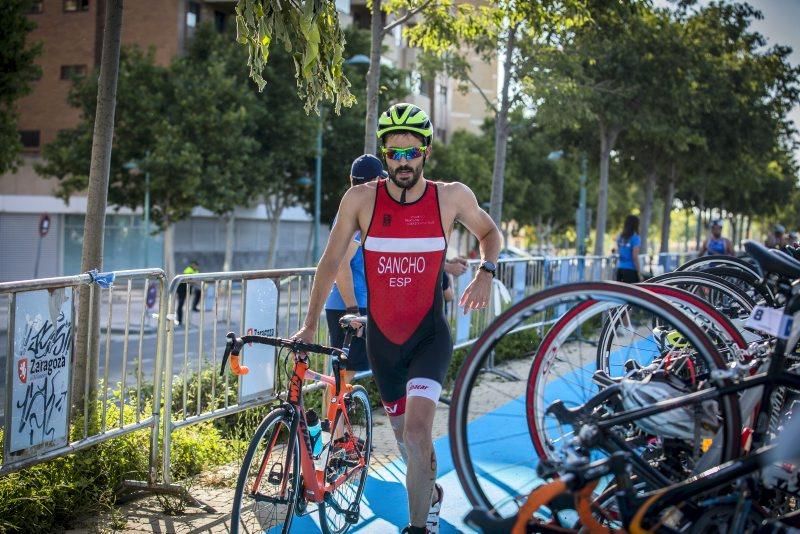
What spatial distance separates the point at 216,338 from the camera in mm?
6988

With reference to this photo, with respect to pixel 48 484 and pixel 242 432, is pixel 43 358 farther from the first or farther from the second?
pixel 242 432

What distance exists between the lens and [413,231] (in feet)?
15.2

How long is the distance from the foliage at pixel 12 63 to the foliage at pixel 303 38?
20073 millimetres

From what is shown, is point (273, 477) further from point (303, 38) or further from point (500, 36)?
point (500, 36)

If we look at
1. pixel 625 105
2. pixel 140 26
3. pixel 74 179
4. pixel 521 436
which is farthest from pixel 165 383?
pixel 140 26

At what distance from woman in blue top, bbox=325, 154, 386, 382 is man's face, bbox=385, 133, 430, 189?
153 centimetres

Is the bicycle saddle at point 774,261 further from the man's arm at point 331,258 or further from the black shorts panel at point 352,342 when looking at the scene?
the black shorts panel at point 352,342

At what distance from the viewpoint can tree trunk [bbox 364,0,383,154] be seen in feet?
34.4

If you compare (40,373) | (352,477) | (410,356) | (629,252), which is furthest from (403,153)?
(629,252)

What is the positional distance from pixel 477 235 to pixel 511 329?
5.37ft

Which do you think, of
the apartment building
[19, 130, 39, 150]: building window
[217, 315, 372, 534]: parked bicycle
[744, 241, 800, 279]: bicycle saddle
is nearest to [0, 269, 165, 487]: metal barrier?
[217, 315, 372, 534]: parked bicycle

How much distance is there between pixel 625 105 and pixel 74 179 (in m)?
20.4

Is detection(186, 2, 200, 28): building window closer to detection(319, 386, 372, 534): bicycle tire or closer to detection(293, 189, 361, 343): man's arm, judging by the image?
detection(319, 386, 372, 534): bicycle tire

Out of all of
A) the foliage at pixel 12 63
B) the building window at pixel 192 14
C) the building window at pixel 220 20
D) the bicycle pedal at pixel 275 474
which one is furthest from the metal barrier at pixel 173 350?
the building window at pixel 220 20
